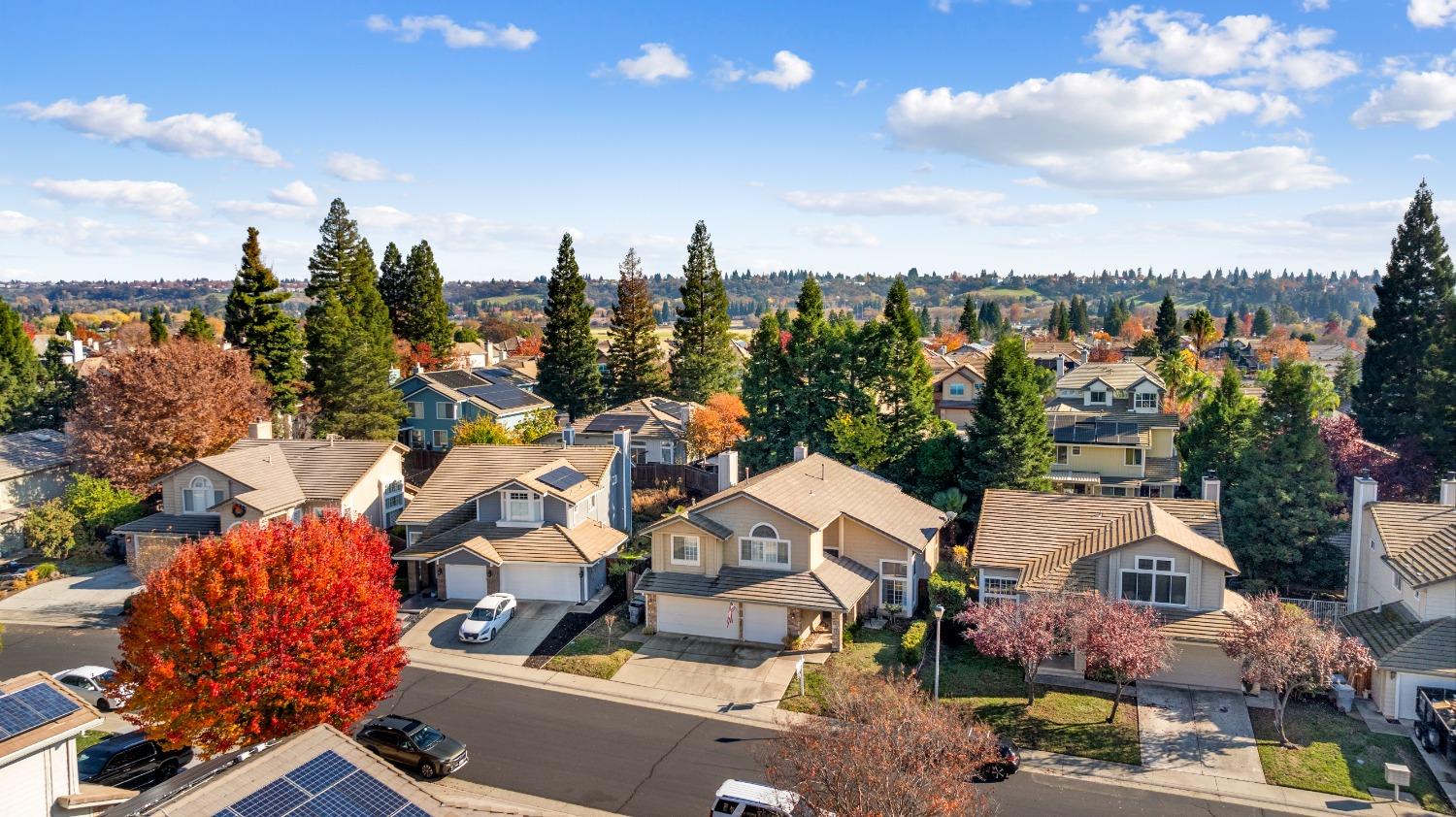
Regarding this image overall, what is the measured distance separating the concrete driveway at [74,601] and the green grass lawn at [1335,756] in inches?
1694

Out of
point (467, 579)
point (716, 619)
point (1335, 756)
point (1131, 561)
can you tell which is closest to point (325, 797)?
point (716, 619)

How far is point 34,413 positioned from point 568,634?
163 ft

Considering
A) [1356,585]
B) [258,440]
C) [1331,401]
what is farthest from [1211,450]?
[258,440]

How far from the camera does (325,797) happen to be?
14.3 metres

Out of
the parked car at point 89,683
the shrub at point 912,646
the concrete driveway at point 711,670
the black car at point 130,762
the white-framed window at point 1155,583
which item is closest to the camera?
the black car at point 130,762

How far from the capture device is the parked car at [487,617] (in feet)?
116

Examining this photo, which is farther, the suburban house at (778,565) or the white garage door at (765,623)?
the white garage door at (765,623)

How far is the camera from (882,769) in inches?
651

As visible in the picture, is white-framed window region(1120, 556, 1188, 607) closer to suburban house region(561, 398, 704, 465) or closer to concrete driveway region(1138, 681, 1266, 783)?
concrete driveway region(1138, 681, 1266, 783)

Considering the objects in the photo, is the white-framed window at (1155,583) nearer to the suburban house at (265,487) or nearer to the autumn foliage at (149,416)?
the suburban house at (265,487)

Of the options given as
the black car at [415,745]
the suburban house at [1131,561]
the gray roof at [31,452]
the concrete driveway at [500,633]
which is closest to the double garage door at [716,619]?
the concrete driveway at [500,633]

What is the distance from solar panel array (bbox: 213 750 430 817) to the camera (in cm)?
1398

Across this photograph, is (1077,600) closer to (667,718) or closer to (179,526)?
(667,718)

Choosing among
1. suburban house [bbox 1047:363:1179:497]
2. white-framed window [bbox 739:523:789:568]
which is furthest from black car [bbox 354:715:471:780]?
suburban house [bbox 1047:363:1179:497]
